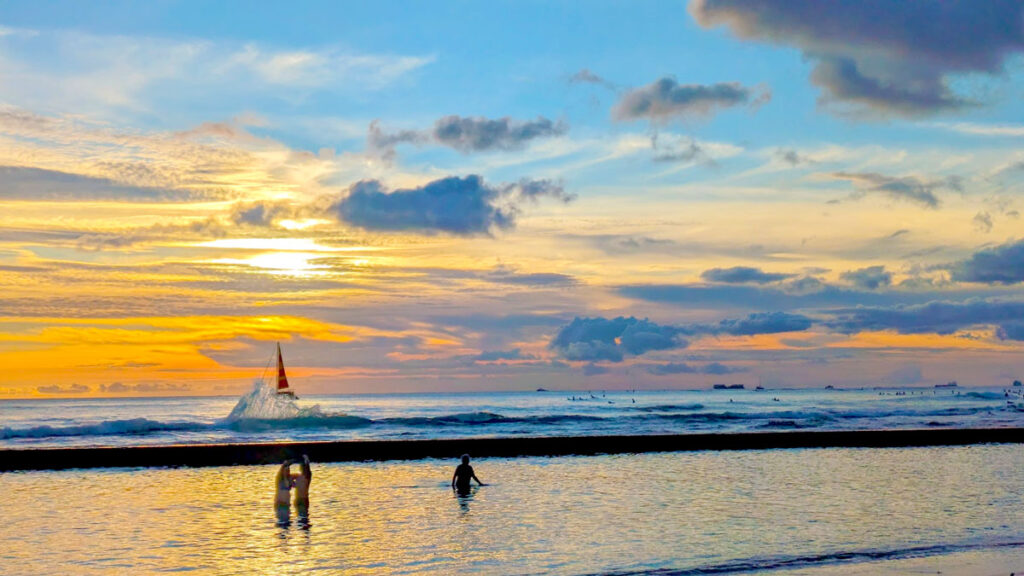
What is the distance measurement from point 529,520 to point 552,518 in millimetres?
629

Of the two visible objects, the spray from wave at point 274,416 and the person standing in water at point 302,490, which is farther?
the spray from wave at point 274,416

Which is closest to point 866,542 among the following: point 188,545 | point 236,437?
point 188,545

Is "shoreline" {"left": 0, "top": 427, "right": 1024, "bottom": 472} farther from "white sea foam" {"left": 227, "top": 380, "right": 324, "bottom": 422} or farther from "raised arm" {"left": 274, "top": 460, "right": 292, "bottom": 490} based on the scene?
"white sea foam" {"left": 227, "top": 380, "right": 324, "bottom": 422}

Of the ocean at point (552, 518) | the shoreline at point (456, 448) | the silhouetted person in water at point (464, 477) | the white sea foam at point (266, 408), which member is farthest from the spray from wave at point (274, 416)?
the silhouetted person in water at point (464, 477)

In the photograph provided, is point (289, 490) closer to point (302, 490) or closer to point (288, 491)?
point (288, 491)

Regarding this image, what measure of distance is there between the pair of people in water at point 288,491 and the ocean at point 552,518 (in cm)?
50

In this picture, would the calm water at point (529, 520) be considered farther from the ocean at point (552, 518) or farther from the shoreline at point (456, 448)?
the shoreline at point (456, 448)

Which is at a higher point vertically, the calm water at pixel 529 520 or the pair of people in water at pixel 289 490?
the pair of people in water at pixel 289 490

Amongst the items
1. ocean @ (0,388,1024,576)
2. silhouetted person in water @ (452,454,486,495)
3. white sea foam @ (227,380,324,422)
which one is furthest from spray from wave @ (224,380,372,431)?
silhouetted person in water @ (452,454,486,495)

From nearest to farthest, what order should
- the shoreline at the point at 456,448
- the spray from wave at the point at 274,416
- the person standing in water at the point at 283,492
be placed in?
the person standing in water at the point at 283,492, the shoreline at the point at 456,448, the spray from wave at the point at 274,416

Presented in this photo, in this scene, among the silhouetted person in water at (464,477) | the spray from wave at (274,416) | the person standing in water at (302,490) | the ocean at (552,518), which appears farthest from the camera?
the spray from wave at (274,416)

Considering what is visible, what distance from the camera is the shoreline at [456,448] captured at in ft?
119

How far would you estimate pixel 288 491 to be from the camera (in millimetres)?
23375

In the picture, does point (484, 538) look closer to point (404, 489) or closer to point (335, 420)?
point (404, 489)
